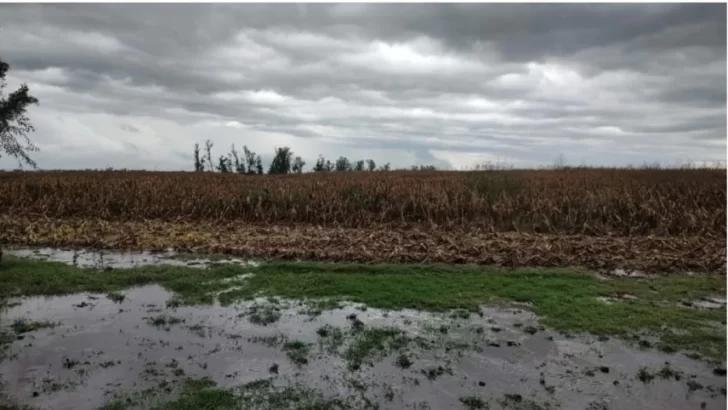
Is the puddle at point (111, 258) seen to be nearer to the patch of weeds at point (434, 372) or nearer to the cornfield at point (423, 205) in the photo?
the cornfield at point (423, 205)

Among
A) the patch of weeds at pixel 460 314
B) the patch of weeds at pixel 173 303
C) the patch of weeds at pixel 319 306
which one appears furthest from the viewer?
the patch of weeds at pixel 173 303

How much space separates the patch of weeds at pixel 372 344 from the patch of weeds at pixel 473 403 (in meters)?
1.22

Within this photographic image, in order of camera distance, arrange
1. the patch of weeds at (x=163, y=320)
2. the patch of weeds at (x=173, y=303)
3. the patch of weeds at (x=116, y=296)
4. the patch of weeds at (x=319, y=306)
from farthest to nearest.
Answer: the patch of weeds at (x=116, y=296) < the patch of weeds at (x=173, y=303) < the patch of weeds at (x=319, y=306) < the patch of weeds at (x=163, y=320)

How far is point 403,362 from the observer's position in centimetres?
590

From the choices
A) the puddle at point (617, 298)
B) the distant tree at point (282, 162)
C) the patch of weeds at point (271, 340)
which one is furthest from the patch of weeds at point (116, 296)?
the distant tree at point (282, 162)

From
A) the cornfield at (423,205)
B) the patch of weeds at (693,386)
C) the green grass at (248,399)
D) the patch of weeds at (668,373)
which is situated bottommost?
the patch of weeds at (693,386)

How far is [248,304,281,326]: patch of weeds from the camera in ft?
24.1

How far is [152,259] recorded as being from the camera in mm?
11578

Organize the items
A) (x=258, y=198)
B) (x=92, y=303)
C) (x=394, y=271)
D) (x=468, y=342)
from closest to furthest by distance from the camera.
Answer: (x=468, y=342)
(x=92, y=303)
(x=394, y=271)
(x=258, y=198)

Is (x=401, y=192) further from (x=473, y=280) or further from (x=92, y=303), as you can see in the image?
(x=92, y=303)

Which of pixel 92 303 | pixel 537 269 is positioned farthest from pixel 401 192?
→ pixel 92 303

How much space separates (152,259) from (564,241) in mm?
9563

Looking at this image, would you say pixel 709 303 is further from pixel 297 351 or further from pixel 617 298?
pixel 297 351

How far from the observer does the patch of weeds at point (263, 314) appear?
7.34 metres
